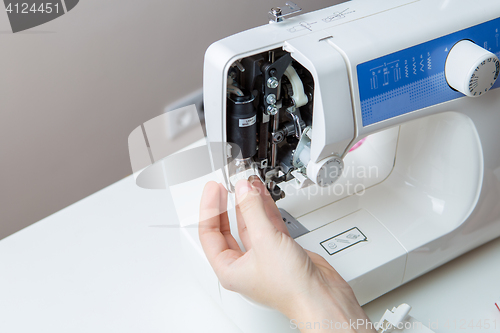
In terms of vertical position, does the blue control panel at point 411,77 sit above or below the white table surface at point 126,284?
above

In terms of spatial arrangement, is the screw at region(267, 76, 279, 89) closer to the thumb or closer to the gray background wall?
the thumb

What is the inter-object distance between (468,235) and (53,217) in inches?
41.3

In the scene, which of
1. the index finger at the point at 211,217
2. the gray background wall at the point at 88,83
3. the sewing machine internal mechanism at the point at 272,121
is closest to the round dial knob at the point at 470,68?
the sewing machine internal mechanism at the point at 272,121

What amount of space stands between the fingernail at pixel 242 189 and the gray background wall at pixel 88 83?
119 cm

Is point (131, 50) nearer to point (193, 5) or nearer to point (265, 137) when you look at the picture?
point (193, 5)

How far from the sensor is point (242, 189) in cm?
84

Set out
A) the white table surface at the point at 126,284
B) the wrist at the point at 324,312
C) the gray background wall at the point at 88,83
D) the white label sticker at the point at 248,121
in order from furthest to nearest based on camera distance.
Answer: the gray background wall at the point at 88,83 < the white table surface at the point at 126,284 < the white label sticker at the point at 248,121 < the wrist at the point at 324,312

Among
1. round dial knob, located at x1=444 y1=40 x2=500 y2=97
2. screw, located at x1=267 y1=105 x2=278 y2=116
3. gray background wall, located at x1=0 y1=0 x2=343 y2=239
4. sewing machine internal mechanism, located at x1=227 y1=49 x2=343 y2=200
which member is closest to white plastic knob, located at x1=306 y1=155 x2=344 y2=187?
sewing machine internal mechanism, located at x1=227 y1=49 x2=343 y2=200

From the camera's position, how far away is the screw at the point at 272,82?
2.71 ft

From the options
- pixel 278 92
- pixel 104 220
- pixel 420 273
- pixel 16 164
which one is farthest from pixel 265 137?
pixel 16 164

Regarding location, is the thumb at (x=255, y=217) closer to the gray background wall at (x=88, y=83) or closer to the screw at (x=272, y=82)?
the screw at (x=272, y=82)

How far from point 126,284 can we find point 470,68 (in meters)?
0.87

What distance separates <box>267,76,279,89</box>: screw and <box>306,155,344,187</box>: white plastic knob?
17 centimetres

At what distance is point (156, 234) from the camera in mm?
1220
